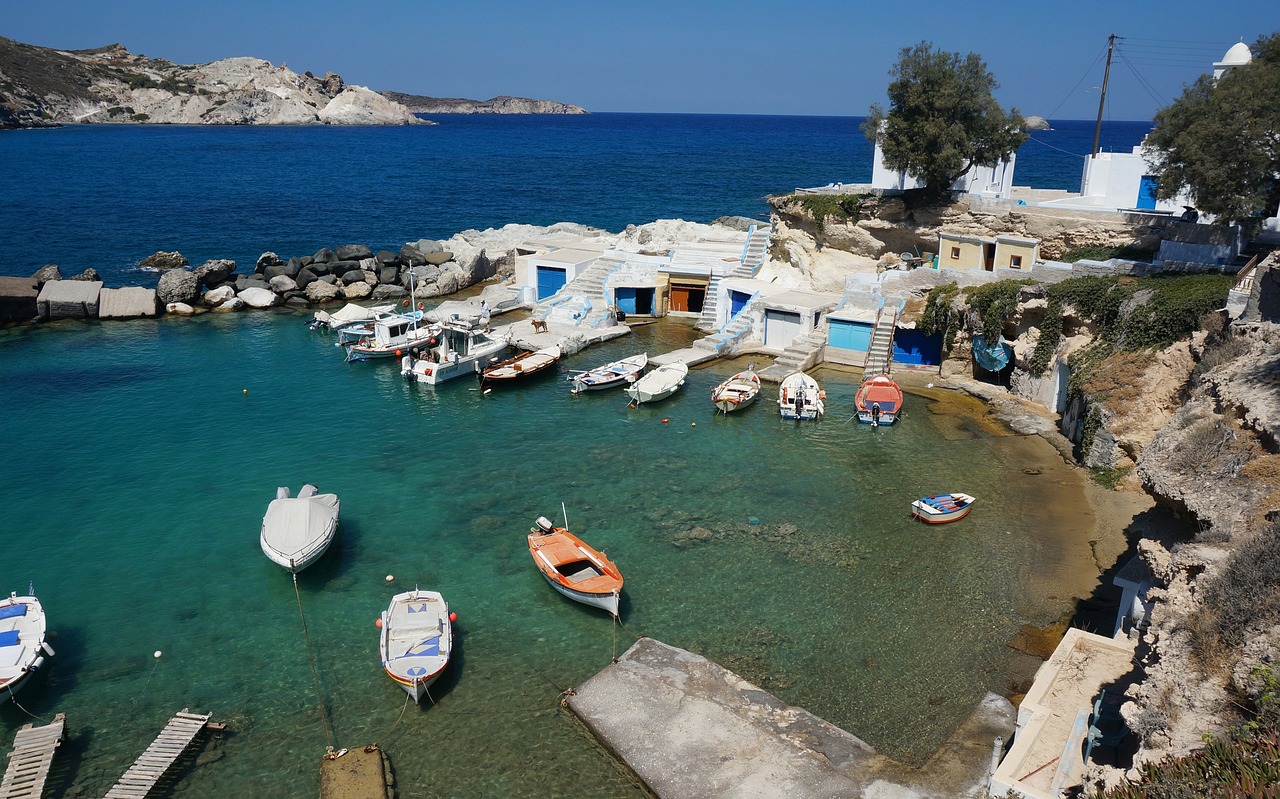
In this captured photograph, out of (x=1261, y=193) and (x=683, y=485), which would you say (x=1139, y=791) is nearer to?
(x=683, y=485)

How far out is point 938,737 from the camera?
1593 centimetres

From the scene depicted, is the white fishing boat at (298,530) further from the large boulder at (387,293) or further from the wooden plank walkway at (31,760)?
the large boulder at (387,293)

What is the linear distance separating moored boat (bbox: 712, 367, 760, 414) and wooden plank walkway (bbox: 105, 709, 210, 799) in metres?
21.6

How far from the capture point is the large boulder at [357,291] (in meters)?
50.8

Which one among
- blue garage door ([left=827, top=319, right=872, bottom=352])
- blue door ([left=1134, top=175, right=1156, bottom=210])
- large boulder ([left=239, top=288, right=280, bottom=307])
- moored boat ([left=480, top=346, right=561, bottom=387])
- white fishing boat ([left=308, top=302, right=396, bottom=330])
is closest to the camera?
moored boat ([left=480, top=346, right=561, bottom=387])

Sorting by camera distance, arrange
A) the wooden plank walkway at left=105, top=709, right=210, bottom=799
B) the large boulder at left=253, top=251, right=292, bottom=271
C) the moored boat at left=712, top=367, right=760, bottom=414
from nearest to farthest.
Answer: the wooden plank walkway at left=105, top=709, right=210, bottom=799 → the moored boat at left=712, top=367, right=760, bottom=414 → the large boulder at left=253, top=251, right=292, bottom=271

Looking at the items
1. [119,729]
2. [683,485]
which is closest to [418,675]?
[119,729]

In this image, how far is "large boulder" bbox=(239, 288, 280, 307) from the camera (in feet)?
162

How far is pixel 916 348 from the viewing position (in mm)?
37344

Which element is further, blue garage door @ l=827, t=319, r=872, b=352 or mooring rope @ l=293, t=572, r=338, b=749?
blue garage door @ l=827, t=319, r=872, b=352

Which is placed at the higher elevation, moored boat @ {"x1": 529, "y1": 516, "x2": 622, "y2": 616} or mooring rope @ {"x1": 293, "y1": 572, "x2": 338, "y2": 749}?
moored boat @ {"x1": 529, "y1": 516, "x2": 622, "y2": 616}

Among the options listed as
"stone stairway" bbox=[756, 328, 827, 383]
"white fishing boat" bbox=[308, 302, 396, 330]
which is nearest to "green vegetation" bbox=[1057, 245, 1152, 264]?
"stone stairway" bbox=[756, 328, 827, 383]

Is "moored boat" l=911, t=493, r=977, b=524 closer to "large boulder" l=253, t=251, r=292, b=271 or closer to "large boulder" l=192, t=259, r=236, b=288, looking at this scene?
"large boulder" l=192, t=259, r=236, b=288

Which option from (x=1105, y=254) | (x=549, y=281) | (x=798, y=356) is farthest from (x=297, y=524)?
(x=1105, y=254)
